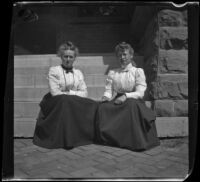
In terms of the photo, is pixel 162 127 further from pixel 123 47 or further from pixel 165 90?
pixel 123 47

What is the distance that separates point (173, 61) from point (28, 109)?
1.97m

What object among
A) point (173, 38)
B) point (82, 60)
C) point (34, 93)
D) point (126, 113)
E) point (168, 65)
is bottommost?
point (126, 113)

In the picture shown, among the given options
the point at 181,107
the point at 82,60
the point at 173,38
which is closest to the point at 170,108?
the point at 181,107

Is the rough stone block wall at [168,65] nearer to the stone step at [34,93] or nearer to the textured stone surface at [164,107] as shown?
the textured stone surface at [164,107]

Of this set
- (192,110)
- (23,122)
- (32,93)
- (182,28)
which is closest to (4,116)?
(23,122)

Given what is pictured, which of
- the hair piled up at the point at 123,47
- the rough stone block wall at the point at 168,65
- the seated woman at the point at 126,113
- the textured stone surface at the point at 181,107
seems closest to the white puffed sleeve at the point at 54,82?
the seated woman at the point at 126,113

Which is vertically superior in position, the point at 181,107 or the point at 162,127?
the point at 181,107

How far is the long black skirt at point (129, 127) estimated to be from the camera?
247cm

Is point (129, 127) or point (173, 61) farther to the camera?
point (173, 61)

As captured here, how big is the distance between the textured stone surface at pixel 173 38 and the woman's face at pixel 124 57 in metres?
0.52

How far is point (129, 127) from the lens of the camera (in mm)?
2521

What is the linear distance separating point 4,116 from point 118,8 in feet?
5.20

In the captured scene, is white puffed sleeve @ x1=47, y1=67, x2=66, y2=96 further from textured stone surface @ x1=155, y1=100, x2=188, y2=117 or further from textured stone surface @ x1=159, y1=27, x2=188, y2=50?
textured stone surface @ x1=159, y1=27, x2=188, y2=50

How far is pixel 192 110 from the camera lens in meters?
2.07
